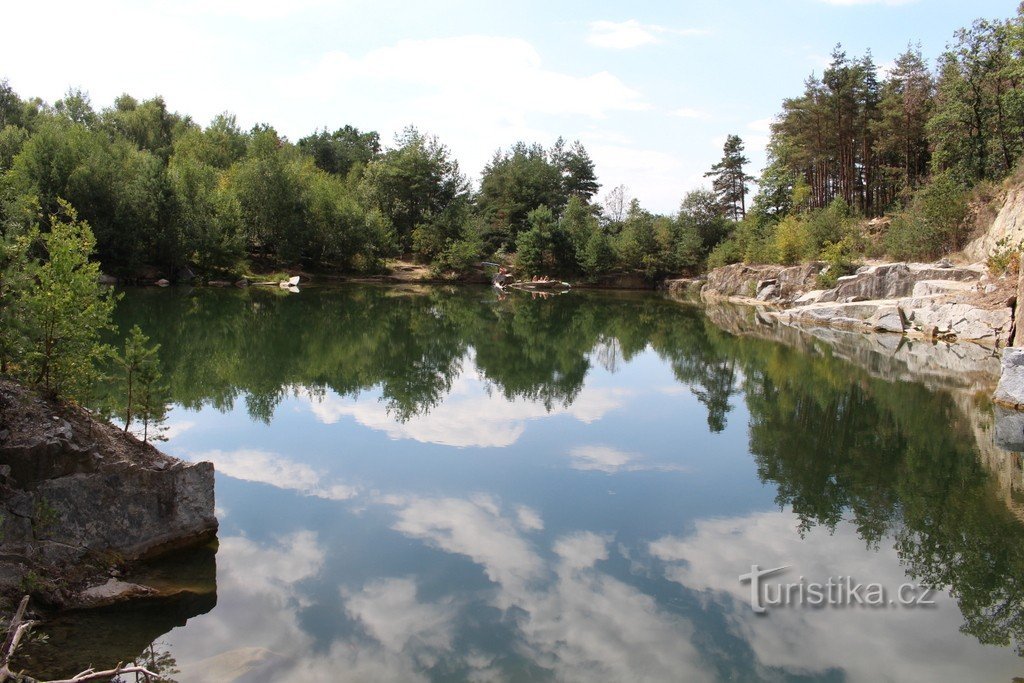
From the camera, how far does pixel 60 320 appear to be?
7.45 metres

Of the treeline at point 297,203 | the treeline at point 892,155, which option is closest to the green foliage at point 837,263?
the treeline at point 892,155

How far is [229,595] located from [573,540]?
3931 mm

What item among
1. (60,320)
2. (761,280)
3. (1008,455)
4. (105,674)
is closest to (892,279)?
(761,280)

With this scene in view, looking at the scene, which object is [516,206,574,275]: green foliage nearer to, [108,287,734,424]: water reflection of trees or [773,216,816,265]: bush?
[773,216,816,265]: bush

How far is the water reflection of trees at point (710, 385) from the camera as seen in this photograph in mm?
9125

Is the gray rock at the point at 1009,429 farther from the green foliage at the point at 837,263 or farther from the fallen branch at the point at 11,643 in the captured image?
the green foliage at the point at 837,263

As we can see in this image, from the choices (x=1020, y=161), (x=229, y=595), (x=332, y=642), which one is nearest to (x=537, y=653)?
(x=332, y=642)

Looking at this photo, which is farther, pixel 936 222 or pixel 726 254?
pixel 726 254

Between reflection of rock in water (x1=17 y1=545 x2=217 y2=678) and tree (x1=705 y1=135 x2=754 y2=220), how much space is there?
6354 centimetres

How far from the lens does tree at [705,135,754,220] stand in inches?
2527

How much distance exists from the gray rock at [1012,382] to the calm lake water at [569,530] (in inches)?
32.7

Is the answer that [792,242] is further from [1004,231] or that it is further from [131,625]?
[131,625]

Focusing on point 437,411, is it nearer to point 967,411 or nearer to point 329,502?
point 329,502

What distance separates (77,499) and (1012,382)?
18.3m
